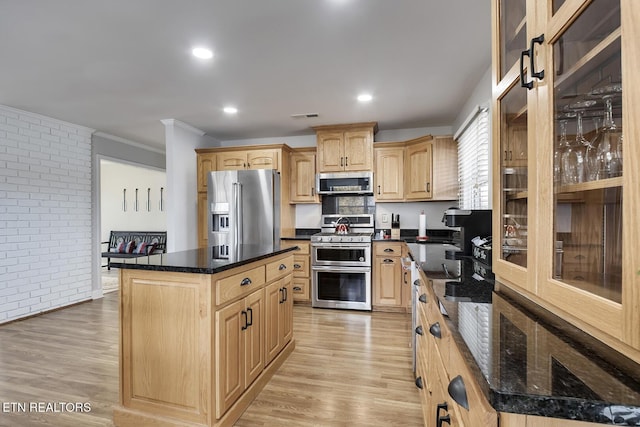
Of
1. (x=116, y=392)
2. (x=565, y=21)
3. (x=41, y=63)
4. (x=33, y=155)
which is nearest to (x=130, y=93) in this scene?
(x=41, y=63)

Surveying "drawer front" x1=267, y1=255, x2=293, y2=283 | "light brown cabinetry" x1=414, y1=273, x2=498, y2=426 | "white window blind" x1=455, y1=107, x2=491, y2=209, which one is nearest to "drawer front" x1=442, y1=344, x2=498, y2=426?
"light brown cabinetry" x1=414, y1=273, x2=498, y2=426

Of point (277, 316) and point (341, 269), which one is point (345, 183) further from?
point (277, 316)

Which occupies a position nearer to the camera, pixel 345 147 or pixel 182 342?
pixel 182 342

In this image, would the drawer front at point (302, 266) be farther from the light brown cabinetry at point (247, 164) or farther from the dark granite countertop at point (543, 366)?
the dark granite countertop at point (543, 366)

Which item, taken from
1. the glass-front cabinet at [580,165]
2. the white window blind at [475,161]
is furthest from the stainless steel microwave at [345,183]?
the glass-front cabinet at [580,165]

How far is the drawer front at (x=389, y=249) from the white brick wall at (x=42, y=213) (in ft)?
14.0

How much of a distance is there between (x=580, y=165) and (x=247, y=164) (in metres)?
4.19

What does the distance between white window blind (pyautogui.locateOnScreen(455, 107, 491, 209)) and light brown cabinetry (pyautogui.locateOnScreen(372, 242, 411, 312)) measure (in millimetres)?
997

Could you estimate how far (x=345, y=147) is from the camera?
14.4 ft

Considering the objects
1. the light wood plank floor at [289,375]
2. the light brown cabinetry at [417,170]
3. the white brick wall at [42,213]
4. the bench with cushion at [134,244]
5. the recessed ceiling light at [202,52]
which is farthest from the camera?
the bench with cushion at [134,244]

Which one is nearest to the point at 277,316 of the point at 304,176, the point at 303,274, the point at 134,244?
the point at 303,274

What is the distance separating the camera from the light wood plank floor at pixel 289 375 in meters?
1.89

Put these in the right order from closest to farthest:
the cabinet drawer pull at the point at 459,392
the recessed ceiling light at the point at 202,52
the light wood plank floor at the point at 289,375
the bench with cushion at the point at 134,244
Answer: the cabinet drawer pull at the point at 459,392 → the light wood plank floor at the point at 289,375 → the recessed ceiling light at the point at 202,52 → the bench with cushion at the point at 134,244

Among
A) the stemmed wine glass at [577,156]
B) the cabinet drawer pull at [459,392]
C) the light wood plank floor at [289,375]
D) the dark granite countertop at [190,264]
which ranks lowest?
the light wood plank floor at [289,375]
